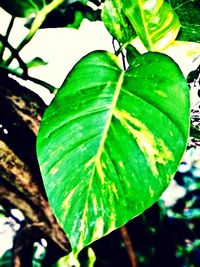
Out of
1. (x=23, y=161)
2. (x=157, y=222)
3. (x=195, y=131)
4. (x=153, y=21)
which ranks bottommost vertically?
(x=157, y=222)

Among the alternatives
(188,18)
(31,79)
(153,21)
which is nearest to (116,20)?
(153,21)

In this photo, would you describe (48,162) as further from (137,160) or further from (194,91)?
(194,91)

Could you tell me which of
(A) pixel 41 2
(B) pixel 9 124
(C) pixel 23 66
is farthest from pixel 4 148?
(A) pixel 41 2

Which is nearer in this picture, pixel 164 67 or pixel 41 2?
pixel 164 67

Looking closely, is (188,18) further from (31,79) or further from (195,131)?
(31,79)

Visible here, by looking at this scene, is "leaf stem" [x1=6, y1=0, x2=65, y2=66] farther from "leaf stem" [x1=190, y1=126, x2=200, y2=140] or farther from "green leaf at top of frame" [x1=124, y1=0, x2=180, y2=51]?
"leaf stem" [x1=190, y1=126, x2=200, y2=140]

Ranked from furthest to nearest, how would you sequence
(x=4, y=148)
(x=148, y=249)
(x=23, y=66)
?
1. (x=148, y=249)
2. (x=23, y=66)
3. (x=4, y=148)
